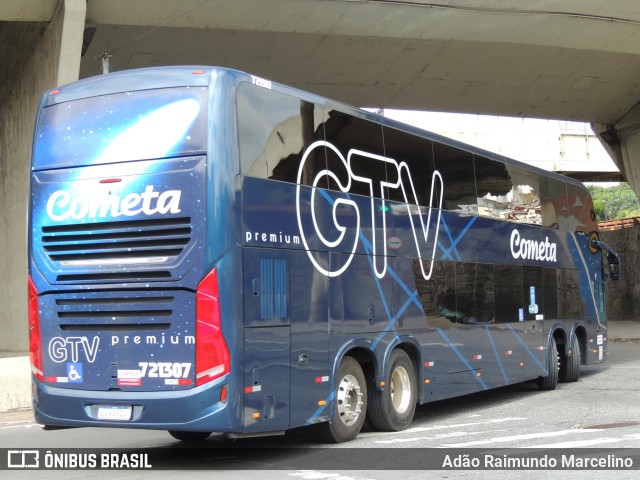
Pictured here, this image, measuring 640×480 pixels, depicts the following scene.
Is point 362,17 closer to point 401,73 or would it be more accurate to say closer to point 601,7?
point 401,73

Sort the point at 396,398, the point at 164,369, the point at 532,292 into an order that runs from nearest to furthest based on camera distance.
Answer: the point at 164,369, the point at 396,398, the point at 532,292

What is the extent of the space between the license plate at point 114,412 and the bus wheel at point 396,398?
3.55 metres

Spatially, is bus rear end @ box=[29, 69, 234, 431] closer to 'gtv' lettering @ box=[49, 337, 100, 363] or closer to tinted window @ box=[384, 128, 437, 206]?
'gtv' lettering @ box=[49, 337, 100, 363]

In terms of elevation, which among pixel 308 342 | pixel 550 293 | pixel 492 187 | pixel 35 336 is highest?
pixel 492 187

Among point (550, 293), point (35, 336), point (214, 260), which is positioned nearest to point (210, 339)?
point (214, 260)

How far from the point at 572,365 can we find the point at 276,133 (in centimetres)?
1050

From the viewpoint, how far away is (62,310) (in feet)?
30.8

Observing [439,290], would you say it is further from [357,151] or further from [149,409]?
[149,409]

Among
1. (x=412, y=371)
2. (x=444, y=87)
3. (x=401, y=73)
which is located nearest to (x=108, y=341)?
(x=412, y=371)

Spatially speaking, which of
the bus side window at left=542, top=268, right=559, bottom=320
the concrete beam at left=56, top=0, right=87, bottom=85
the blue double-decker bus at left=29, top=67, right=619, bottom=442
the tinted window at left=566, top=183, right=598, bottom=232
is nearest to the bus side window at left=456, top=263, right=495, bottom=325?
the blue double-decker bus at left=29, top=67, right=619, bottom=442

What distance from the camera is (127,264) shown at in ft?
29.7

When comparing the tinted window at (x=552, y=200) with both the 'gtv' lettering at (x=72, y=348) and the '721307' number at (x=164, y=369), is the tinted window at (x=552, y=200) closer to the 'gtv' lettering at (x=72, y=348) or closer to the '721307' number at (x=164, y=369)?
the '721307' number at (x=164, y=369)

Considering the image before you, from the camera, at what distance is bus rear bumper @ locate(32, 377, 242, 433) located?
8.61 m

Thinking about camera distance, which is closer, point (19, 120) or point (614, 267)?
point (19, 120)
